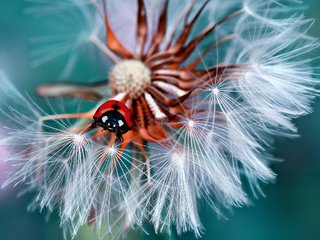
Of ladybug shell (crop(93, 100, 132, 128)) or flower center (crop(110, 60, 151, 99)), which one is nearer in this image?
ladybug shell (crop(93, 100, 132, 128))

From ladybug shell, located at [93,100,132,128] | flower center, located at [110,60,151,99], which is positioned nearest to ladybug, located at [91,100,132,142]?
ladybug shell, located at [93,100,132,128]

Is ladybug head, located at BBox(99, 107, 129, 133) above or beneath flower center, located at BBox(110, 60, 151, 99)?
beneath

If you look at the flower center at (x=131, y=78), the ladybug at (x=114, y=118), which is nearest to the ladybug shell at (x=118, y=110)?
the ladybug at (x=114, y=118)

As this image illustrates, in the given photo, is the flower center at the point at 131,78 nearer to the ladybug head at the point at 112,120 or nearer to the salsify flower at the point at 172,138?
the salsify flower at the point at 172,138

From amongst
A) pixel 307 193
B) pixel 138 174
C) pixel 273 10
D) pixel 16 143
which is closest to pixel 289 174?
pixel 307 193

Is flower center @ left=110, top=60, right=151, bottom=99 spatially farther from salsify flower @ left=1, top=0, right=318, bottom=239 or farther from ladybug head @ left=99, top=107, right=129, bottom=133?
ladybug head @ left=99, top=107, right=129, bottom=133

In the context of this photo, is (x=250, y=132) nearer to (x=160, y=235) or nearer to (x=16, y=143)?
(x=160, y=235)

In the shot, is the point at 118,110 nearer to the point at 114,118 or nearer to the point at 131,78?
the point at 114,118
